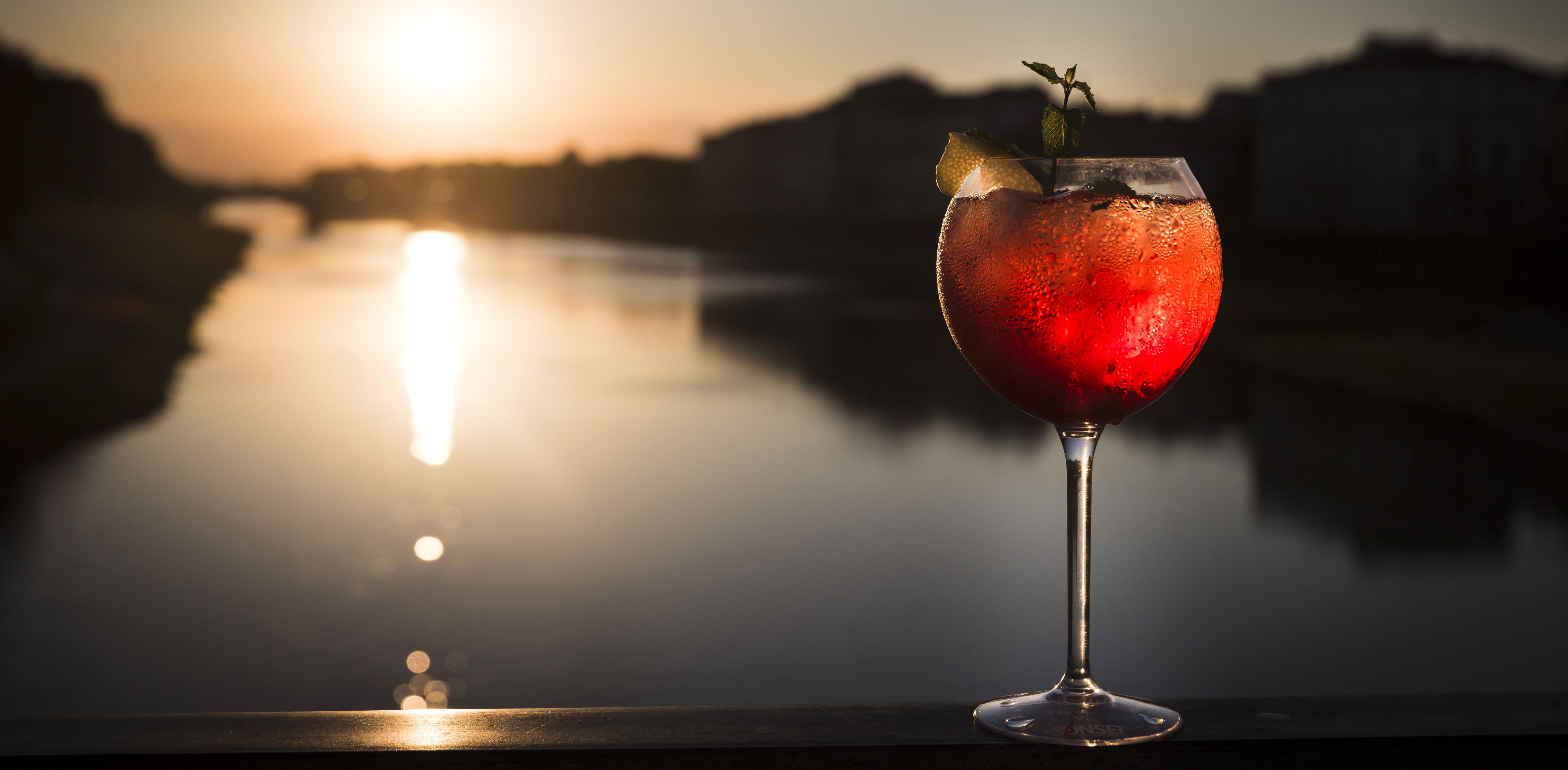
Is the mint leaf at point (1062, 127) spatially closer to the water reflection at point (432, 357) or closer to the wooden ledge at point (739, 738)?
the wooden ledge at point (739, 738)

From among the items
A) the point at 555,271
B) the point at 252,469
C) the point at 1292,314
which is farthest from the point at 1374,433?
the point at 555,271

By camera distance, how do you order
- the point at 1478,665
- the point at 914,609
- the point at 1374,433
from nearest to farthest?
1. the point at 1478,665
2. the point at 914,609
3. the point at 1374,433

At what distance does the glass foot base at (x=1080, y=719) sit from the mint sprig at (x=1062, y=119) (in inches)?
21.7

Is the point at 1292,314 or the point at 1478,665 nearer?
the point at 1478,665

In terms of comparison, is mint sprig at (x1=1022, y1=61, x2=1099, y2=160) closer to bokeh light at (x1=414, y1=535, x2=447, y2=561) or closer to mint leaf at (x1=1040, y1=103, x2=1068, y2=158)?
mint leaf at (x1=1040, y1=103, x2=1068, y2=158)

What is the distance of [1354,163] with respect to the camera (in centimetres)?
6322

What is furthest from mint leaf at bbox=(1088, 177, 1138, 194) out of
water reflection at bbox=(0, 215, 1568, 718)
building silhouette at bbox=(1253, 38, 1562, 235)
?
building silhouette at bbox=(1253, 38, 1562, 235)

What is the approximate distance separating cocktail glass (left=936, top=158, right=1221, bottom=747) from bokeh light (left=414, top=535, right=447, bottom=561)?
933 centimetres

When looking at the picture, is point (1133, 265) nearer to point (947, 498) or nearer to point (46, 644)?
point (46, 644)

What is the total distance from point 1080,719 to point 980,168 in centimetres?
56

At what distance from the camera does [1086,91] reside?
1390 mm

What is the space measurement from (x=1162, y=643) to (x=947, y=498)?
14.1 ft

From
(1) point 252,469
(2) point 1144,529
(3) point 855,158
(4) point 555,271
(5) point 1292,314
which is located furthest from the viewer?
(3) point 855,158

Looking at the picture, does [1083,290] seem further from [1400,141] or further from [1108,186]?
[1400,141]
